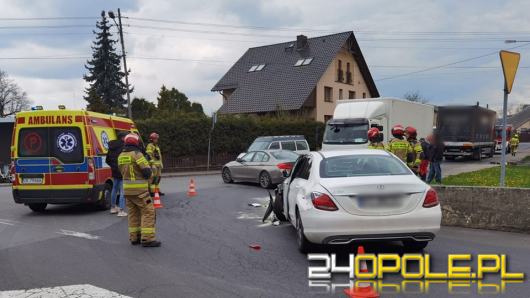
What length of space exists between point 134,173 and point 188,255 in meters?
1.47

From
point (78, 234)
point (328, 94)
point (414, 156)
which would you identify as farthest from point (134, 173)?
point (328, 94)

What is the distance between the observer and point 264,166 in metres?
15.8

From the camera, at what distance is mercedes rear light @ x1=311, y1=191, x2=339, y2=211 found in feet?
19.0

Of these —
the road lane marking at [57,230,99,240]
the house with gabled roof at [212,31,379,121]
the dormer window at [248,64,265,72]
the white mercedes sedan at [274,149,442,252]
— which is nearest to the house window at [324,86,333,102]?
the house with gabled roof at [212,31,379,121]

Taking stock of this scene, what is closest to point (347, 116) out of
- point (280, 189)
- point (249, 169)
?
point (249, 169)

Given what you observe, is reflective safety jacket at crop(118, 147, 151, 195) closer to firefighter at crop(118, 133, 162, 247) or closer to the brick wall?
firefighter at crop(118, 133, 162, 247)

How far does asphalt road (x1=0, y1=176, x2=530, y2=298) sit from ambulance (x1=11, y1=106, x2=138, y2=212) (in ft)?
1.67

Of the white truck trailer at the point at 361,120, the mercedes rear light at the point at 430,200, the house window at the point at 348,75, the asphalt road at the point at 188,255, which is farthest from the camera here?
the house window at the point at 348,75

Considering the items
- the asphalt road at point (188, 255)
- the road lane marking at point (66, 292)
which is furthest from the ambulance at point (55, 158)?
the road lane marking at point (66, 292)

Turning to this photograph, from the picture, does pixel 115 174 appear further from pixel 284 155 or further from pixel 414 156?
pixel 284 155

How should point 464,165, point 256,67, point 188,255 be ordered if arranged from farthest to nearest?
point 256,67, point 464,165, point 188,255

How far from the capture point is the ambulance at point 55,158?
33.7 ft

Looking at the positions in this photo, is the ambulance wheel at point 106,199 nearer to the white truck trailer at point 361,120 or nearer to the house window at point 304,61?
the white truck trailer at point 361,120

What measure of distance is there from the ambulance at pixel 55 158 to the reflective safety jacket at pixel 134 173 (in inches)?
145
